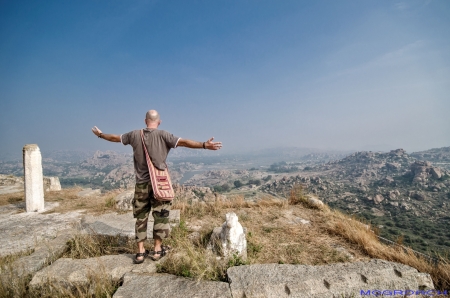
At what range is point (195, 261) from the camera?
9.00 feet

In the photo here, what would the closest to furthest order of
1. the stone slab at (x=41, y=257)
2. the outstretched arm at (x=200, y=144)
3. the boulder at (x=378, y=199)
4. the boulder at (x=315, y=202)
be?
1. the stone slab at (x=41, y=257)
2. the outstretched arm at (x=200, y=144)
3. the boulder at (x=315, y=202)
4. the boulder at (x=378, y=199)

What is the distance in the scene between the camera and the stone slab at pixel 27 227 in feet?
13.7

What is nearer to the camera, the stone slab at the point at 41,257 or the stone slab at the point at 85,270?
the stone slab at the point at 85,270

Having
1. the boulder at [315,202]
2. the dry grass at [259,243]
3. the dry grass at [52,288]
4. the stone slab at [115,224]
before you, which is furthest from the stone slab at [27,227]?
the boulder at [315,202]

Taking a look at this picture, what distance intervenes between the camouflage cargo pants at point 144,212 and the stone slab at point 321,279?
121 cm

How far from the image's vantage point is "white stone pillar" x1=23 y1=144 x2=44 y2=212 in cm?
634

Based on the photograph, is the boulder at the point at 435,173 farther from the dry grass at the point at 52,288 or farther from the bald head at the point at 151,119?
the dry grass at the point at 52,288

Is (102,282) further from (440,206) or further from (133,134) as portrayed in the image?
(440,206)

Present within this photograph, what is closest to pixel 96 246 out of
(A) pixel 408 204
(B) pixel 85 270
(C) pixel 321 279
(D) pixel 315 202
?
(B) pixel 85 270

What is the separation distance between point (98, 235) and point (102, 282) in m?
2.09

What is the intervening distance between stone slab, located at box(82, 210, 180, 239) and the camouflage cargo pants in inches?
48.0

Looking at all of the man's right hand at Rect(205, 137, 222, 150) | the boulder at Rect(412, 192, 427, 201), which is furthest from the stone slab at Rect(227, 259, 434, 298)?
the boulder at Rect(412, 192, 427, 201)

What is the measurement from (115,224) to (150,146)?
2962mm

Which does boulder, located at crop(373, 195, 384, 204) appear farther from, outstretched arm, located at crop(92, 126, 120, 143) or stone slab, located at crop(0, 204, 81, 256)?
outstretched arm, located at crop(92, 126, 120, 143)
